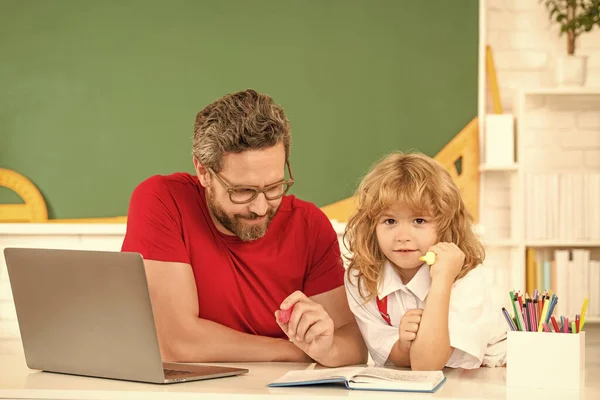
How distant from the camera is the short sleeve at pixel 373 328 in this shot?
1.78 m

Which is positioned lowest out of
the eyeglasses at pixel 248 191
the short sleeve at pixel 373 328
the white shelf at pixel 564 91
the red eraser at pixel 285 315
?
the short sleeve at pixel 373 328

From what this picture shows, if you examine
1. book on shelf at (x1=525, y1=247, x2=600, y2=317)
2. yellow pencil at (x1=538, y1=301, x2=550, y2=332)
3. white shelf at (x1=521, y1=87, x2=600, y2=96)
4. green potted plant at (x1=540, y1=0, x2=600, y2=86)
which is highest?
green potted plant at (x1=540, y1=0, x2=600, y2=86)

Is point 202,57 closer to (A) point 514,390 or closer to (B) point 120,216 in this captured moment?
(B) point 120,216

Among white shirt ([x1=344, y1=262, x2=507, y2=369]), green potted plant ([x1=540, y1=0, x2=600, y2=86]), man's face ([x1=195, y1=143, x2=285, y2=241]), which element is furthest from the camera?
green potted plant ([x1=540, y1=0, x2=600, y2=86])

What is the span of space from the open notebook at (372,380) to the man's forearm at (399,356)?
26cm

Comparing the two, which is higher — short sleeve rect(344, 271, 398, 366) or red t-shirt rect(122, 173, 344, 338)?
red t-shirt rect(122, 173, 344, 338)

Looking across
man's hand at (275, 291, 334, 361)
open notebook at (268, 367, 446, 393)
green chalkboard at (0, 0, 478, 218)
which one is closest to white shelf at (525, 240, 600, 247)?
green chalkboard at (0, 0, 478, 218)

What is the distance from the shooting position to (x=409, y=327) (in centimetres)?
172

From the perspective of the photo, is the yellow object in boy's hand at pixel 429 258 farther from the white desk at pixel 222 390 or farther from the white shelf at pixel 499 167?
the white shelf at pixel 499 167

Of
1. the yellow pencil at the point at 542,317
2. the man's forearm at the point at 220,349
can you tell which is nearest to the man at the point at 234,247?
the man's forearm at the point at 220,349

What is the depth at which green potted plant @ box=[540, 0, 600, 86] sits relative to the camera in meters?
3.36

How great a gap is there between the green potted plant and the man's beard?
6.44 feet

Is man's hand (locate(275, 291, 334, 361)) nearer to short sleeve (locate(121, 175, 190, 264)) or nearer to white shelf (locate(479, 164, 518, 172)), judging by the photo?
short sleeve (locate(121, 175, 190, 264))

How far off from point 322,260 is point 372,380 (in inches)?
29.0
